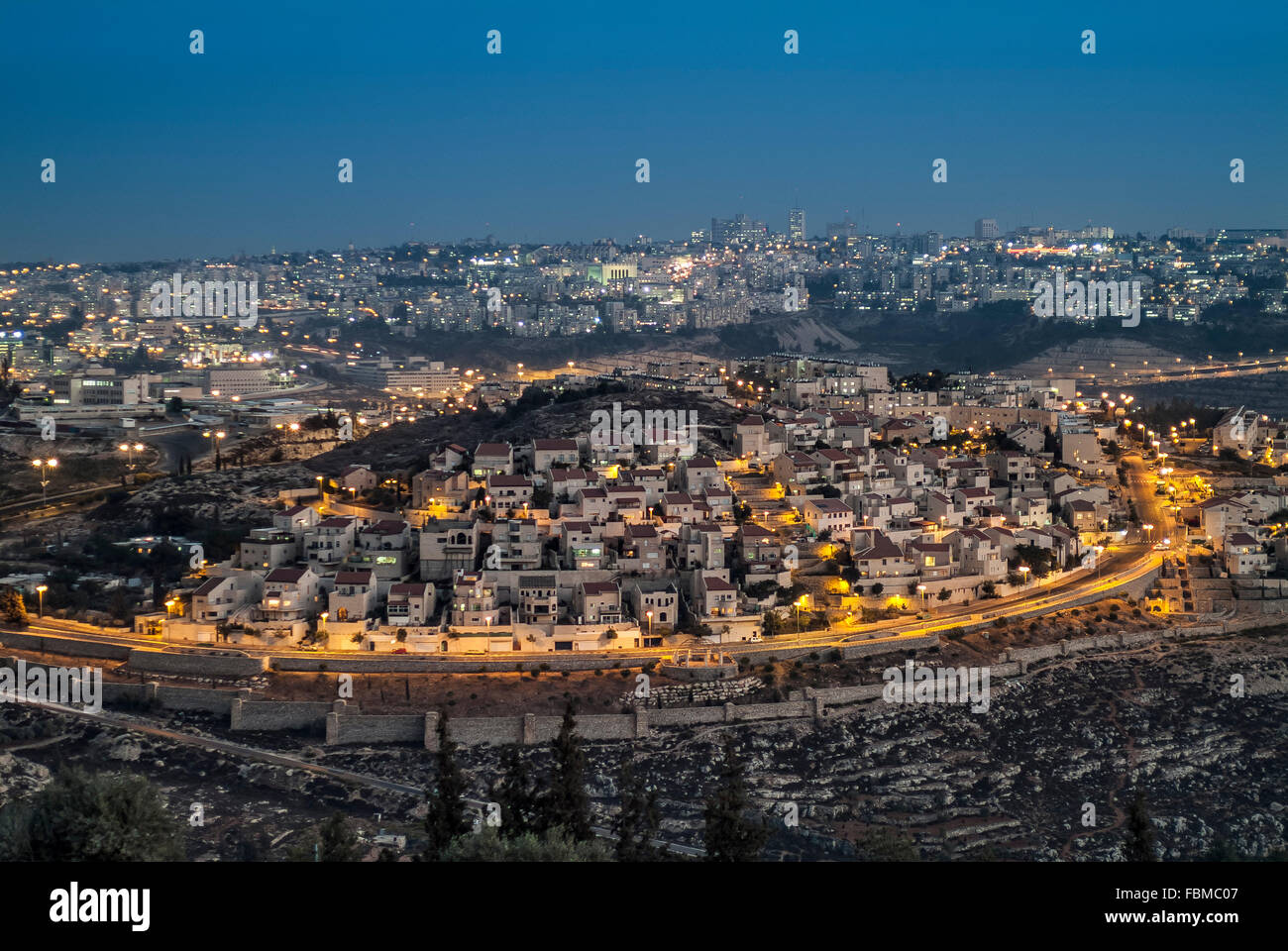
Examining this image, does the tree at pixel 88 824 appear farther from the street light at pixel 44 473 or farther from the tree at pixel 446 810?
the street light at pixel 44 473

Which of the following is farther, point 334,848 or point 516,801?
point 516,801

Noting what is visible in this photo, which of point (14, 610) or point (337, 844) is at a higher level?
point (14, 610)

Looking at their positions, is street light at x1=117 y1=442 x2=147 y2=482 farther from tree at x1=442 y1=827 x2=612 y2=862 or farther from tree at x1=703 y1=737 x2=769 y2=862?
tree at x1=442 y1=827 x2=612 y2=862

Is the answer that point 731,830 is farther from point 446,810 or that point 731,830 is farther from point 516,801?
point 446,810

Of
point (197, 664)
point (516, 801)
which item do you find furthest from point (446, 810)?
point (197, 664)

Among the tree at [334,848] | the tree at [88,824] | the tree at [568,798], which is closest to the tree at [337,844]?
the tree at [334,848]
